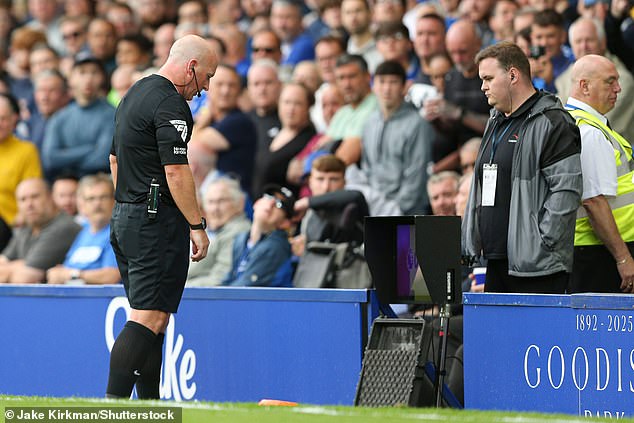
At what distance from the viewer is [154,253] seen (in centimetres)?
718

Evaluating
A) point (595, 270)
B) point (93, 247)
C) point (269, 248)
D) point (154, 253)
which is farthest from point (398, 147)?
point (154, 253)

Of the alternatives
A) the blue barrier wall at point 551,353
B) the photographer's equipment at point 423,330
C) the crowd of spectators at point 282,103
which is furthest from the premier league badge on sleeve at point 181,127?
the crowd of spectators at point 282,103

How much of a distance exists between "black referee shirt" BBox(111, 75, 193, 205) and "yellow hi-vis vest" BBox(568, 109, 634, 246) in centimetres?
241

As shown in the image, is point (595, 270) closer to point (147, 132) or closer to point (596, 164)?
point (596, 164)

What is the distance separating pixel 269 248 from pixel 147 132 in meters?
2.98

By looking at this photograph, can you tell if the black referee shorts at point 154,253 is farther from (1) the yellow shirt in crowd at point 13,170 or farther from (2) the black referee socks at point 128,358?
(1) the yellow shirt in crowd at point 13,170

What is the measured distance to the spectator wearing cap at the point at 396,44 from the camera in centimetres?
1211

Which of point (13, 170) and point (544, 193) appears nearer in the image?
point (544, 193)

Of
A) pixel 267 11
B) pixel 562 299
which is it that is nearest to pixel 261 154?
pixel 267 11

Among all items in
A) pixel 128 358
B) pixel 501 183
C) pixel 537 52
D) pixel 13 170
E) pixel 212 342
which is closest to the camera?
pixel 128 358

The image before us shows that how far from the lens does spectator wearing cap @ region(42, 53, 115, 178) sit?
13.7 m

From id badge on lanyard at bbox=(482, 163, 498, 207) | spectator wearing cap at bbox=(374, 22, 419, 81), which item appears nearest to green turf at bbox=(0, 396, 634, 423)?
id badge on lanyard at bbox=(482, 163, 498, 207)

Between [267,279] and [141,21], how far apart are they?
23.7ft

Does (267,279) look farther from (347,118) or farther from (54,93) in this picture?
(54,93)
